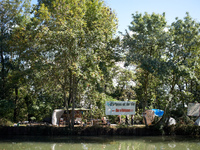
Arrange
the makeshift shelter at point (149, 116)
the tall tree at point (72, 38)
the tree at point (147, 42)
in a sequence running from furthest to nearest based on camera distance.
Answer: the makeshift shelter at point (149, 116), the tree at point (147, 42), the tall tree at point (72, 38)

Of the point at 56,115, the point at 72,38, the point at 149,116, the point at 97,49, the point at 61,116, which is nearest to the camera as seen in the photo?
the point at 72,38

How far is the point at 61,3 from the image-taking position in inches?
792

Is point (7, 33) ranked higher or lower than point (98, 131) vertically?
higher

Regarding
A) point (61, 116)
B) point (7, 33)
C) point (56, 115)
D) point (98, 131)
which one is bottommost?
point (98, 131)

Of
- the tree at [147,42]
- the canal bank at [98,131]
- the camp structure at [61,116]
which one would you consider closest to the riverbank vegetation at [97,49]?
the tree at [147,42]

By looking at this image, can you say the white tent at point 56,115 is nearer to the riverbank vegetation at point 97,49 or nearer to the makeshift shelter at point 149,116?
the riverbank vegetation at point 97,49

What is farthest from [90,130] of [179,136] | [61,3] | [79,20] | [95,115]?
[61,3]

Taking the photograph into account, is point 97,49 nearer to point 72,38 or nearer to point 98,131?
point 72,38

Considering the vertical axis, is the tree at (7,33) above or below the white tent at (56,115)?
above

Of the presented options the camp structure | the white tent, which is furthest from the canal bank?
the white tent

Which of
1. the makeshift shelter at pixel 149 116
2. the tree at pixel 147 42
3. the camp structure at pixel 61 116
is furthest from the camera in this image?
the camp structure at pixel 61 116

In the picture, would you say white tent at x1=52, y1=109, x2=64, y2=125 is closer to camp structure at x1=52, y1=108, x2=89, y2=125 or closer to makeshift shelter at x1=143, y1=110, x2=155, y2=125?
camp structure at x1=52, y1=108, x2=89, y2=125

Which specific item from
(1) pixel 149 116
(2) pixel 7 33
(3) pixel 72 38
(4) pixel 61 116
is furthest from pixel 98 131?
(2) pixel 7 33

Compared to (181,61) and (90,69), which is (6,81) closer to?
(90,69)
